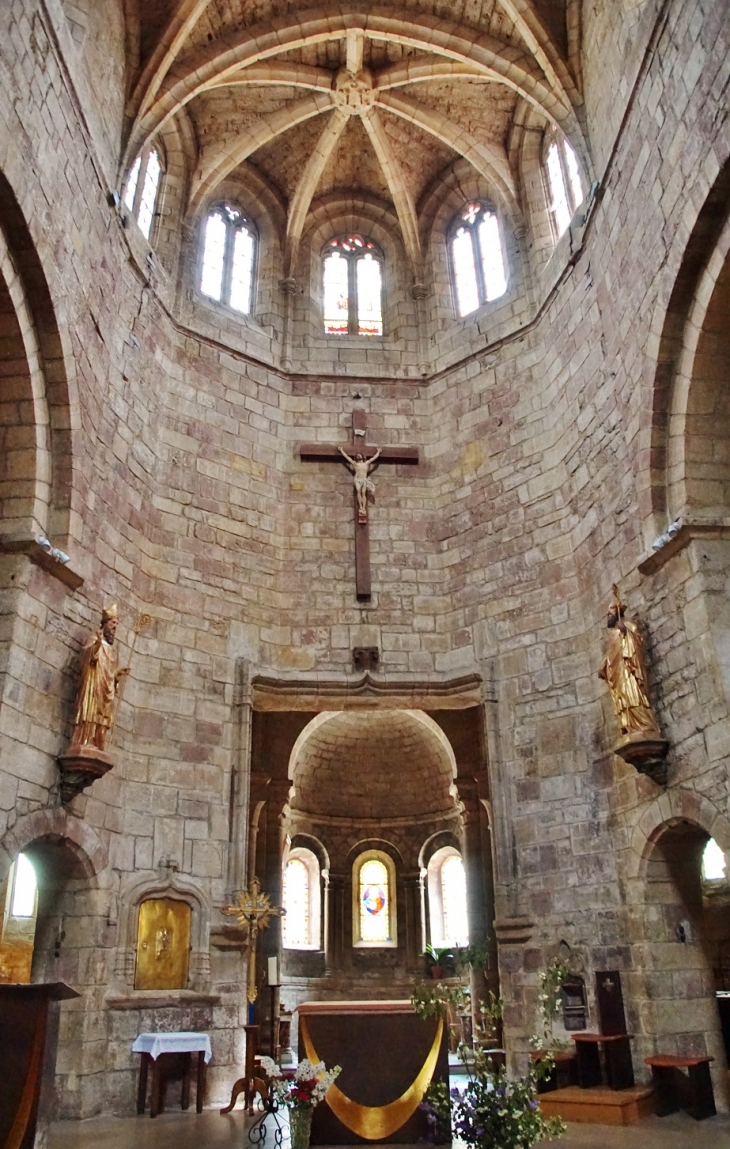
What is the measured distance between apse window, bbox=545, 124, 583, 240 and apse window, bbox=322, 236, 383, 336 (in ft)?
11.0

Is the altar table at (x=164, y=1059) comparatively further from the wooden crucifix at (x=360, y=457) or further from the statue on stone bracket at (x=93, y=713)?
the wooden crucifix at (x=360, y=457)

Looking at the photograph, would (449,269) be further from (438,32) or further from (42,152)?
(42,152)

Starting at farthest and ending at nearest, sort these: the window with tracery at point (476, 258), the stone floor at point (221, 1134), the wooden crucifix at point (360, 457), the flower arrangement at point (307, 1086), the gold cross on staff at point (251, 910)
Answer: the window with tracery at point (476, 258) → the wooden crucifix at point (360, 457) → the gold cross on staff at point (251, 910) → the stone floor at point (221, 1134) → the flower arrangement at point (307, 1086)

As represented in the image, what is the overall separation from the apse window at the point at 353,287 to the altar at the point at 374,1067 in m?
11.2

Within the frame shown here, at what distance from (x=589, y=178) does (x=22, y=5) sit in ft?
23.7

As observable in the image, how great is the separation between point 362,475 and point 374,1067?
832 centimetres

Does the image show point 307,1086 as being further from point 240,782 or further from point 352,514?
point 352,514

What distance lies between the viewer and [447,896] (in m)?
17.9

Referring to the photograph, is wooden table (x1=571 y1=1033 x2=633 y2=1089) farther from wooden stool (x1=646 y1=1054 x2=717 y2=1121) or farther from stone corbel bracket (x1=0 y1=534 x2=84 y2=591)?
stone corbel bracket (x1=0 y1=534 x2=84 y2=591)

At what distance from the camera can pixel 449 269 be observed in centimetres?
1575

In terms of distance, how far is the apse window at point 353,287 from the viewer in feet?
51.3

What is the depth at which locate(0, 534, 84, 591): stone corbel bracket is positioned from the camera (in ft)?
28.9

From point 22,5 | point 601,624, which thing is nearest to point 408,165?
point 22,5

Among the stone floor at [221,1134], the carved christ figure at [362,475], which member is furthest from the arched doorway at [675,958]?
the carved christ figure at [362,475]
